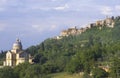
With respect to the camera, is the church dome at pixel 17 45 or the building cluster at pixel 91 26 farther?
the building cluster at pixel 91 26

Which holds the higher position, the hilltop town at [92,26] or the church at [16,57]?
the hilltop town at [92,26]

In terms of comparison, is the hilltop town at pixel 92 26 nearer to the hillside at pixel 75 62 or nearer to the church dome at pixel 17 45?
the hillside at pixel 75 62

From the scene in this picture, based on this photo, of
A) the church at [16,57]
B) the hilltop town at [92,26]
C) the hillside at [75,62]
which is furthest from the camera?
the hilltop town at [92,26]

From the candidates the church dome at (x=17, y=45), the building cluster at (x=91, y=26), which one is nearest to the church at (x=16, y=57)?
the church dome at (x=17, y=45)

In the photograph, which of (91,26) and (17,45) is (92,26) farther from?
(17,45)

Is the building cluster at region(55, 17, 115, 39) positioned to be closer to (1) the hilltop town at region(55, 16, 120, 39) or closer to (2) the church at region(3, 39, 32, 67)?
(1) the hilltop town at region(55, 16, 120, 39)

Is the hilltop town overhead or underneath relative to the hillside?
overhead

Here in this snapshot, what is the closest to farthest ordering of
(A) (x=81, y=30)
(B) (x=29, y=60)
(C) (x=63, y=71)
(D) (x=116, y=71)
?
(D) (x=116, y=71) → (C) (x=63, y=71) → (B) (x=29, y=60) → (A) (x=81, y=30)

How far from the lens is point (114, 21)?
506 ft

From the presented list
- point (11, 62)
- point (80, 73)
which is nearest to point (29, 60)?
point (11, 62)

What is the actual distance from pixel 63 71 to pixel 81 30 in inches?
2562

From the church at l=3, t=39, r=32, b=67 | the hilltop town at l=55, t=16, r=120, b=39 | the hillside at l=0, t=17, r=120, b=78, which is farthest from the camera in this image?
the hilltop town at l=55, t=16, r=120, b=39

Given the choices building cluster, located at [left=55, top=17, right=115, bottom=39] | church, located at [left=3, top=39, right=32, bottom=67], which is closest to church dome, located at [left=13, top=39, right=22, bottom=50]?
church, located at [left=3, top=39, right=32, bottom=67]

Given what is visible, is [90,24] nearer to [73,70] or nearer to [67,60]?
[67,60]
